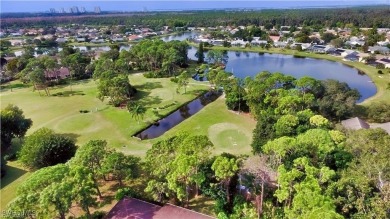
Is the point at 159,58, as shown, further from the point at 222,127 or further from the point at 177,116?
the point at 222,127

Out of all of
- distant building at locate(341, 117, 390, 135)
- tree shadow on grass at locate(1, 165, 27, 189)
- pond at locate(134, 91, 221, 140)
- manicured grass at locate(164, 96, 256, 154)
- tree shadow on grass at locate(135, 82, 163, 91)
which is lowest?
pond at locate(134, 91, 221, 140)

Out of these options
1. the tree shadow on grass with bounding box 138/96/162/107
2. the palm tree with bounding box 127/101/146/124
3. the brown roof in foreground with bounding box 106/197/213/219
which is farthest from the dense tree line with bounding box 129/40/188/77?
the brown roof in foreground with bounding box 106/197/213/219

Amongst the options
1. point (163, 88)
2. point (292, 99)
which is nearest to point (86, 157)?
point (292, 99)

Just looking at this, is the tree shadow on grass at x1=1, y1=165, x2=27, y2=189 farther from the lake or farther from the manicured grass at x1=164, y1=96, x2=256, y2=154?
the lake

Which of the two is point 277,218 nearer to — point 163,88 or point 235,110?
point 235,110

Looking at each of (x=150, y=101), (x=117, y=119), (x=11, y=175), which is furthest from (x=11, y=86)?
(x=11, y=175)

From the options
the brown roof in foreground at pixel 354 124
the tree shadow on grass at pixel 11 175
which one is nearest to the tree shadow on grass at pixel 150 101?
the tree shadow on grass at pixel 11 175

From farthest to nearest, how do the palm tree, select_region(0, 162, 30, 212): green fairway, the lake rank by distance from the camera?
the lake
the palm tree
select_region(0, 162, 30, 212): green fairway
